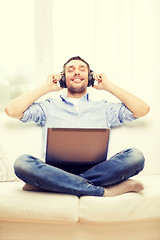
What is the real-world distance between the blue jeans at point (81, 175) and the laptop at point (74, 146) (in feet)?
0.19

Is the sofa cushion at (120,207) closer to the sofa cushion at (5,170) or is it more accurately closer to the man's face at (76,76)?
the sofa cushion at (5,170)

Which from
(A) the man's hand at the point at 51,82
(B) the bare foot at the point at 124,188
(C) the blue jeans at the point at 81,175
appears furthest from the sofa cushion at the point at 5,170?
(B) the bare foot at the point at 124,188

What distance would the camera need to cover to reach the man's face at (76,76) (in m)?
2.05

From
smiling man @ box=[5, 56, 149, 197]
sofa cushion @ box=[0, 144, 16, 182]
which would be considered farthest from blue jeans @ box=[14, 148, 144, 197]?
sofa cushion @ box=[0, 144, 16, 182]

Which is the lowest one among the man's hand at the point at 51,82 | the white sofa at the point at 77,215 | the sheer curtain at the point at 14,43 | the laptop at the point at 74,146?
the white sofa at the point at 77,215

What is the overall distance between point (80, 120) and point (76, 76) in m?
0.32

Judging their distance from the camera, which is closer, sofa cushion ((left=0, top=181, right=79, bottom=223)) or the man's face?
sofa cushion ((left=0, top=181, right=79, bottom=223))

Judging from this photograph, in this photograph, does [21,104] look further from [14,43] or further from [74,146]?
[14,43]

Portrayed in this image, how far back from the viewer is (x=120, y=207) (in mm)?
1360

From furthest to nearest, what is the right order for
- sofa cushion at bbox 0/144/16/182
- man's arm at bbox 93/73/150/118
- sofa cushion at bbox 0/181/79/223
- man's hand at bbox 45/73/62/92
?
man's hand at bbox 45/73/62/92
man's arm at bbox 93/73/150/118
sofa cushion at bbox 0/144/16/182
sofa cushion at bbox 0/181/79/223

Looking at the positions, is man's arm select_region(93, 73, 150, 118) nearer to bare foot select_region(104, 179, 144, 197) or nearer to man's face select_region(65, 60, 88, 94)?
man's face select_region(65, 60, 88, 94)

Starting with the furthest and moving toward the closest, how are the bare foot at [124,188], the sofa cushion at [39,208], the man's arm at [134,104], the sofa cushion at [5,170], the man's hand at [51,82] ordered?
the man's hand at [51,82] < the man's arm at [134,104] < the sofa cushion at [5,170] < the bare foot at [124,188] < the sofa cushion at [39,208]

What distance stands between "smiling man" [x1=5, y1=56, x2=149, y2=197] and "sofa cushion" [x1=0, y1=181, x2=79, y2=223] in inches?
2.3

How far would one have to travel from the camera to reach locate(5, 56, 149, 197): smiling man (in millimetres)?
1397
